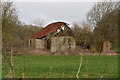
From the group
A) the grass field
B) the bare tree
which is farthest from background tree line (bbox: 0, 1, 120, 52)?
the grass field

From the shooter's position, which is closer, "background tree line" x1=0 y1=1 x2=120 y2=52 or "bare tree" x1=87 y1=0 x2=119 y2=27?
"background tree line" x1=0 y1=1 x2=120 y2=52

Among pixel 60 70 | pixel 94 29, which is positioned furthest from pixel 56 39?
pixel 60 70

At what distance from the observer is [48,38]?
35156 millimetres

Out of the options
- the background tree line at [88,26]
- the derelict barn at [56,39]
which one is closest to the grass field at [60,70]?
the background tree line at [88,26]

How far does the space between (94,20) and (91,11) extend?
6.48 feet

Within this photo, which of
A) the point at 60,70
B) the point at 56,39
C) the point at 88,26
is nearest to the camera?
the point at 60,70

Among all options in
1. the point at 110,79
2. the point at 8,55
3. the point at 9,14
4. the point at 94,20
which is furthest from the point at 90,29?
the point at 8,55

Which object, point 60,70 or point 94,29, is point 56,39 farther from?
point 60,70

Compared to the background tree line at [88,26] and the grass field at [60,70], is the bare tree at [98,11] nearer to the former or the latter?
the background tree line at [88,26]

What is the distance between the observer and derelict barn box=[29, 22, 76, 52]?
33487 mm

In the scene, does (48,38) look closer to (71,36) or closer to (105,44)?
(71,36)

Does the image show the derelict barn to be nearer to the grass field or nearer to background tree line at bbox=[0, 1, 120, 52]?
background tree line at bbox=[0, 1, 120, 52]

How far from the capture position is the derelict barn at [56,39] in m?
33.5

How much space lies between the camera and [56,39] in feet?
110
